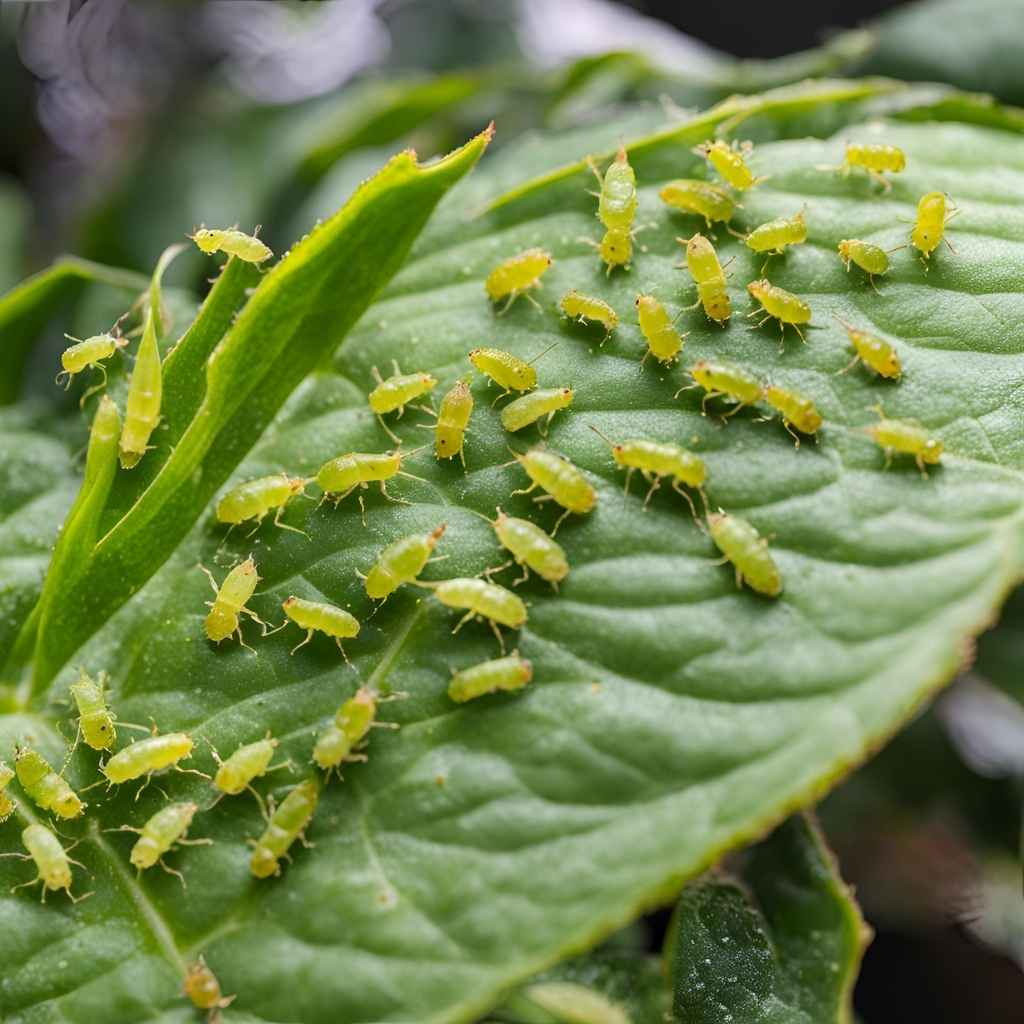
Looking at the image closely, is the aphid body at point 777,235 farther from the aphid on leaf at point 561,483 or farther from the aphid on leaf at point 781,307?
the aphid on leaf at point 561,483

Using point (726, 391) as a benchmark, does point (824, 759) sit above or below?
below

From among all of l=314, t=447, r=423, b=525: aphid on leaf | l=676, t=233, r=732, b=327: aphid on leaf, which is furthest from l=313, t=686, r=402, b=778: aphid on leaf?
l=676, t=233, r=732, b=327: aphid on leaf

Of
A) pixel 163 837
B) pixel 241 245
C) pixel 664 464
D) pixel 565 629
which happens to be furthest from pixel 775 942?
pixel 241 245

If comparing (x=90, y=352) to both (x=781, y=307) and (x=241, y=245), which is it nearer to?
(x=241, y=245)

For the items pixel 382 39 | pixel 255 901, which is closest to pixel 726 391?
pixel 255 901

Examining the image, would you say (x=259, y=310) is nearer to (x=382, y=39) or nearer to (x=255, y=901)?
(x=255, y=901)

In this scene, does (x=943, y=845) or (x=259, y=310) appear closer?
(x=259, y=310)
